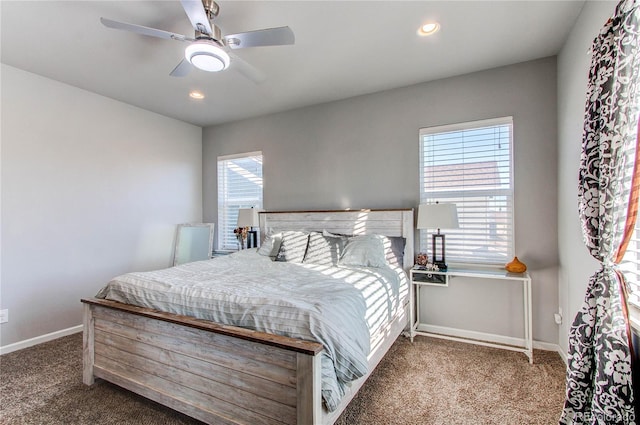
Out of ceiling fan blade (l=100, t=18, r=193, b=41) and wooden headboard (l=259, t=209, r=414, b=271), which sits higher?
ceiling fan blade (l=100, t=18, r=193, b=41)

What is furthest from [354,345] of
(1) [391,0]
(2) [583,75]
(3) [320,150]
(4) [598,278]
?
(3) [320,150]

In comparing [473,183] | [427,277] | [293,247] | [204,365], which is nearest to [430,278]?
[427,277]

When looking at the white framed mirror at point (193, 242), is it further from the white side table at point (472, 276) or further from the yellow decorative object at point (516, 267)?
the yellow decorative object at point (516, 267)

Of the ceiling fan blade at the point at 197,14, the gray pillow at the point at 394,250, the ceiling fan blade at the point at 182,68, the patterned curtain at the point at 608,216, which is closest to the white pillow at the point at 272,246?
the gray pillow at the point at 394,250

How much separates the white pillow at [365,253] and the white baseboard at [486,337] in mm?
991

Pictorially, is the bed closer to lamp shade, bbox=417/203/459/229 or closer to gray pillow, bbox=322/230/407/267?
gray pillow, bbox=322/230/407/267

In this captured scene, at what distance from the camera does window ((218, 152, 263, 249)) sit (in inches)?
179

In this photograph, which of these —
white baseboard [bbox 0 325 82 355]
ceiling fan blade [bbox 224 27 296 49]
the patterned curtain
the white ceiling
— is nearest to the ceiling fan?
ceiling fan blade [bbox 224 27 296 49]

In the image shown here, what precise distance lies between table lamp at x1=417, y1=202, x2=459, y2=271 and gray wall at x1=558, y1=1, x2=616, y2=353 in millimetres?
847

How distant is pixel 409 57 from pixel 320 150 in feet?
5.07

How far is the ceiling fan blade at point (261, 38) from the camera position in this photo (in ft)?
6.28

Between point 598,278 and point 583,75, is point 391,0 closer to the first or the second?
point 583,75

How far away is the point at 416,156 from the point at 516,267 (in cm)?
146

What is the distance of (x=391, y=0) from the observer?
2086mm
